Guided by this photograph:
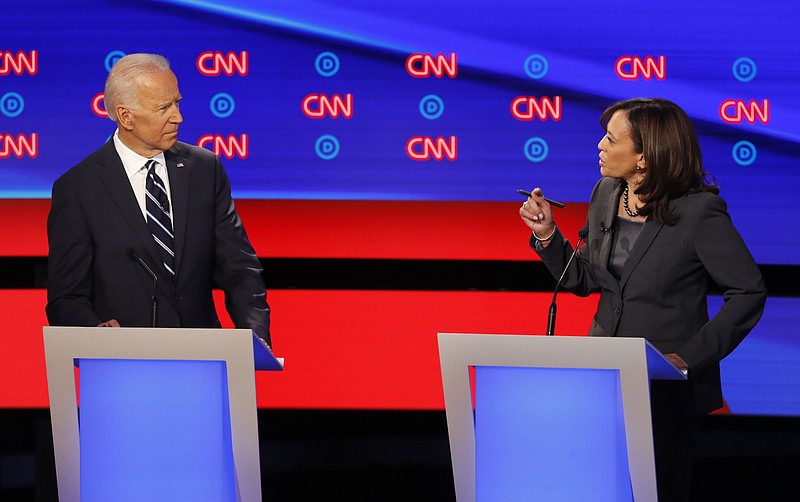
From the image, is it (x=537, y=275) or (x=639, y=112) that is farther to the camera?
(x=537, y=275)

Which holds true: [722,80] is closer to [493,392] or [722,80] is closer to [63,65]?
[493,392]

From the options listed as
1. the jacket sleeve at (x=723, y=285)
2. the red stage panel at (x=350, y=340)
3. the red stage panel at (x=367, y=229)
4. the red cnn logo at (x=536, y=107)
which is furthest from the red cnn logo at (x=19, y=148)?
the jacket sleeve at (x=723, y=285)

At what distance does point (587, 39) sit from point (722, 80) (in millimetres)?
509

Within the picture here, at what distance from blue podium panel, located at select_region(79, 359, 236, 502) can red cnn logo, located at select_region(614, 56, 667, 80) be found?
224 cm

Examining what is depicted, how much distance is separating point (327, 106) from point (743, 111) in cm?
151

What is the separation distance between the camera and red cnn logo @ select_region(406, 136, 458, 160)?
3889 mm

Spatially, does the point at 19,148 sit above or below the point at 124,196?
above

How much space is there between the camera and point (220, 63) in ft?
12.8

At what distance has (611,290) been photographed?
8.78 ft

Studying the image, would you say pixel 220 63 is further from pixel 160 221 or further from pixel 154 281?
pixel 154 281

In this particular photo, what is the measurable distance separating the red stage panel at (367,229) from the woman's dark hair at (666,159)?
1241mm

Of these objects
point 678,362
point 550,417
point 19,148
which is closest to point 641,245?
point 678,362

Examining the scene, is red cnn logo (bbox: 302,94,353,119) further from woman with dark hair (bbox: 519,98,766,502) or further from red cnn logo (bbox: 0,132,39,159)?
woman with dark hair (bbox: 519,98,766,502)

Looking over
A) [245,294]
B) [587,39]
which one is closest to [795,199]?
[587,39]
